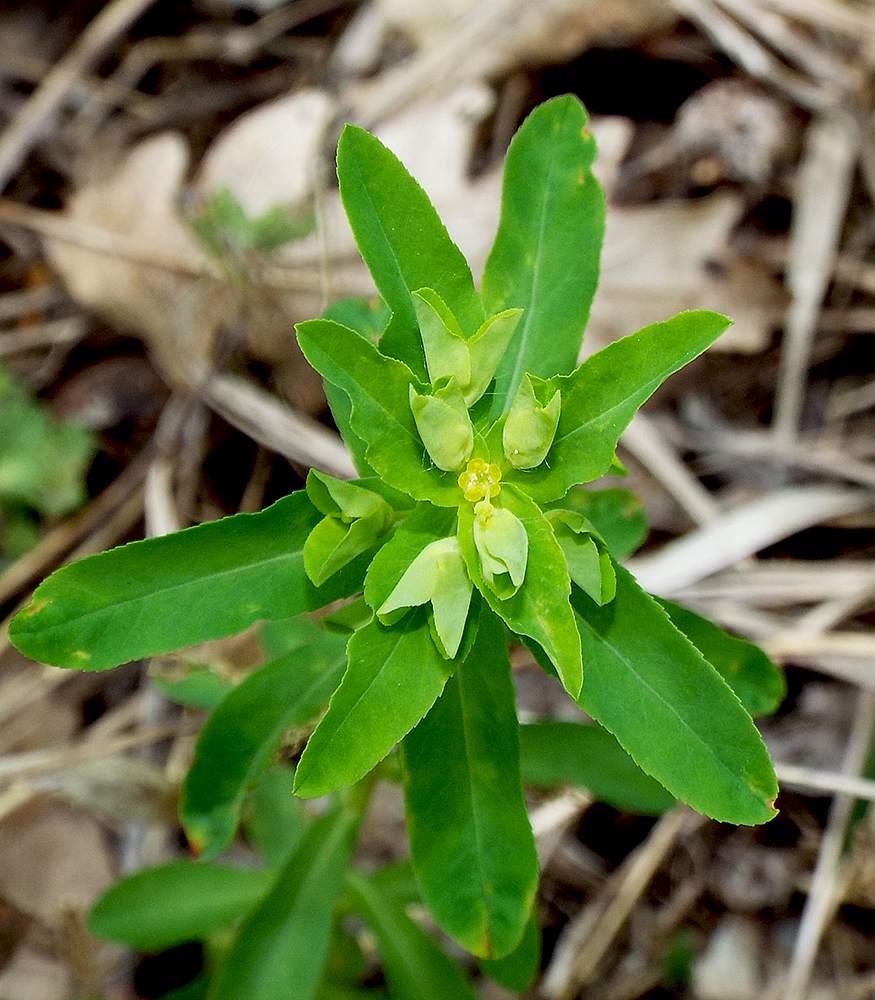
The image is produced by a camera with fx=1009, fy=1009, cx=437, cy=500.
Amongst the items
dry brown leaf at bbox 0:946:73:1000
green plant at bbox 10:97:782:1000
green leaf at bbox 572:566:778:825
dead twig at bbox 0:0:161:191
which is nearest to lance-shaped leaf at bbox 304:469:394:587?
green plant at bbox 10:97:782:1000

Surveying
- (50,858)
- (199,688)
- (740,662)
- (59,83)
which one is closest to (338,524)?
(740,662)

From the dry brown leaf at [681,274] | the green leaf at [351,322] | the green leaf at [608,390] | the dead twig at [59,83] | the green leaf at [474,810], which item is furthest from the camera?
the dead twig at [59,83]

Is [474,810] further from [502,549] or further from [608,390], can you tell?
[608,390]

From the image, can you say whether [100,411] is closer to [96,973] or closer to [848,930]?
[96,973]

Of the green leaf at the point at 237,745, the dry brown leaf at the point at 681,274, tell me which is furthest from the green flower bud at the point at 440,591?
the dry brown leaf at the point at 681,274

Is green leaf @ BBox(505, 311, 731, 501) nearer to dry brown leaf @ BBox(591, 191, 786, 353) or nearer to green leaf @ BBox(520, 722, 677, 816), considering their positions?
green leaf @ BBox(520, 722, 677, 816)

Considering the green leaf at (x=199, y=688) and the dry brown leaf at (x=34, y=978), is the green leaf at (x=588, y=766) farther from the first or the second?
the dry brown leaf at (x=34, y=978)
